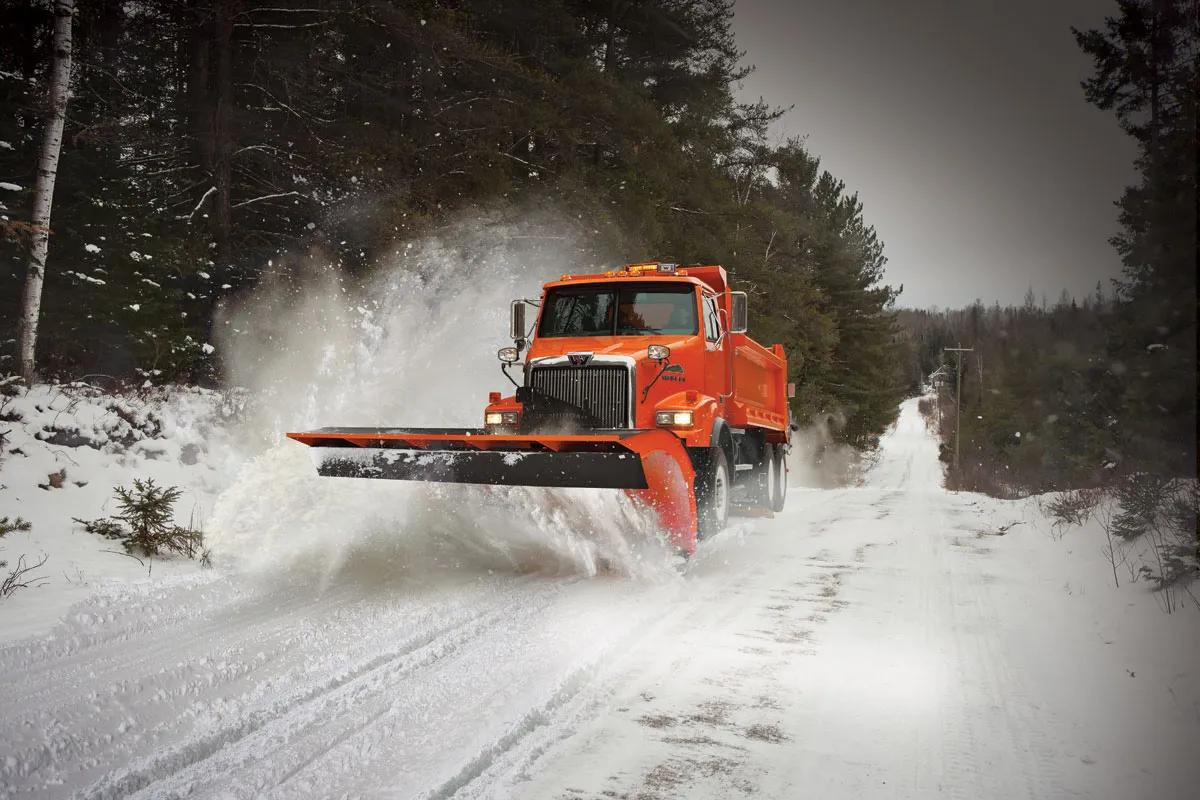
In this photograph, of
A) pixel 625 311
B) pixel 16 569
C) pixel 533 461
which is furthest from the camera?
pixel 625 311

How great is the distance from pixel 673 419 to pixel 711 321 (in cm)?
182

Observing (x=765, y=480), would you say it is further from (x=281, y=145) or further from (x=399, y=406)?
(x=281, y=145)

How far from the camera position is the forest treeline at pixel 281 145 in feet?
37.6

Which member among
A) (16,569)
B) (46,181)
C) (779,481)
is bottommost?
(16,569)

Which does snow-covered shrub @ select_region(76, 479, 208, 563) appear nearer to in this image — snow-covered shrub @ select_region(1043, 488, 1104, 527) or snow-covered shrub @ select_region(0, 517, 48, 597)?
snow-covered shrub @ select_region(0, 517, 48, 597)

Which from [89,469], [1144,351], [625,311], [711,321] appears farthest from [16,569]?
[1144,351]

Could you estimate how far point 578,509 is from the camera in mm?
6680

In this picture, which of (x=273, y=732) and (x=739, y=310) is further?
(x=739, y=310)

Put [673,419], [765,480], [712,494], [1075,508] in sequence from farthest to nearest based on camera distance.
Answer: [765,480] → [1075,508] → [712,494] → [673,419]

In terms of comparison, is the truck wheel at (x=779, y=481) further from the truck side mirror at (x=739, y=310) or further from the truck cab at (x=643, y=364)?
the truck side mirror at (x=739, y=310)

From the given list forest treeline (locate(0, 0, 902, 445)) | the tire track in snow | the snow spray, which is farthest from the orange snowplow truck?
forest treeline (locate(0, 0, 902, 445))

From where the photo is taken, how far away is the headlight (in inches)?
271

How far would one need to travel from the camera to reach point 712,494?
294 inches

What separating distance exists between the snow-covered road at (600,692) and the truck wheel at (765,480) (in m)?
4.41
